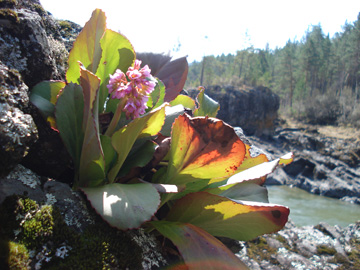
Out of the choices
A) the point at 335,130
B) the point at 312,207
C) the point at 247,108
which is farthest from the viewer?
the point at 247,108

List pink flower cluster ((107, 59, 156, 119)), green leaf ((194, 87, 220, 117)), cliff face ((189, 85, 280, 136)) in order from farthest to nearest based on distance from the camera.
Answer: cliff face ((189, 85, 280, 136))
green leaf ((194, 87, 220, 117))
pink flower cluster ((107, 59, 156, 119))

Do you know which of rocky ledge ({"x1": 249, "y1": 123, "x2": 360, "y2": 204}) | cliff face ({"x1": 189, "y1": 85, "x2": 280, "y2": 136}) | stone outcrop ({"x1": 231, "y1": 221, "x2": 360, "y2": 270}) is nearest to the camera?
stone outcrop ({"x1": 231, "y1": 221, "x2": 360, "y2": 270})

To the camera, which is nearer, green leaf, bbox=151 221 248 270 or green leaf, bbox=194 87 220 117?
green leaf, bbox=151 221 248 270

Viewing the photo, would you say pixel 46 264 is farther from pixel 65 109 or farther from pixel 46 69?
pixel 46 69

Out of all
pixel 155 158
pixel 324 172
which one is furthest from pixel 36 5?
pixel 324 172

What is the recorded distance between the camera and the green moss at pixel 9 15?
100cm

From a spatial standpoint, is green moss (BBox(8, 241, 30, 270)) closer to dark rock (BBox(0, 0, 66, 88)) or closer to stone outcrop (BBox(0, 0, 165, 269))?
stone outcrop (BBox(0, 0, 165, 269))

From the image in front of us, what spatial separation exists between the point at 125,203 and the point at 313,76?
181 ft

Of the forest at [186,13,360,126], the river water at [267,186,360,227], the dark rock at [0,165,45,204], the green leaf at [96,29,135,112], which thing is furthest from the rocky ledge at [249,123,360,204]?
the dark rock at [0,165,45,204]

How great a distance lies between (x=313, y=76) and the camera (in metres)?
49.4

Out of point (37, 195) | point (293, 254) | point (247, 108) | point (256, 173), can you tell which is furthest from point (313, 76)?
point (37, 195)

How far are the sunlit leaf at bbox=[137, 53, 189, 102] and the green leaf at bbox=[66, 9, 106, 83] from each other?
43 cm

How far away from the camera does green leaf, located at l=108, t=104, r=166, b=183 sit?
0.98 m

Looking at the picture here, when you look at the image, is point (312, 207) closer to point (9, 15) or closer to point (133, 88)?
point (133, 88)
